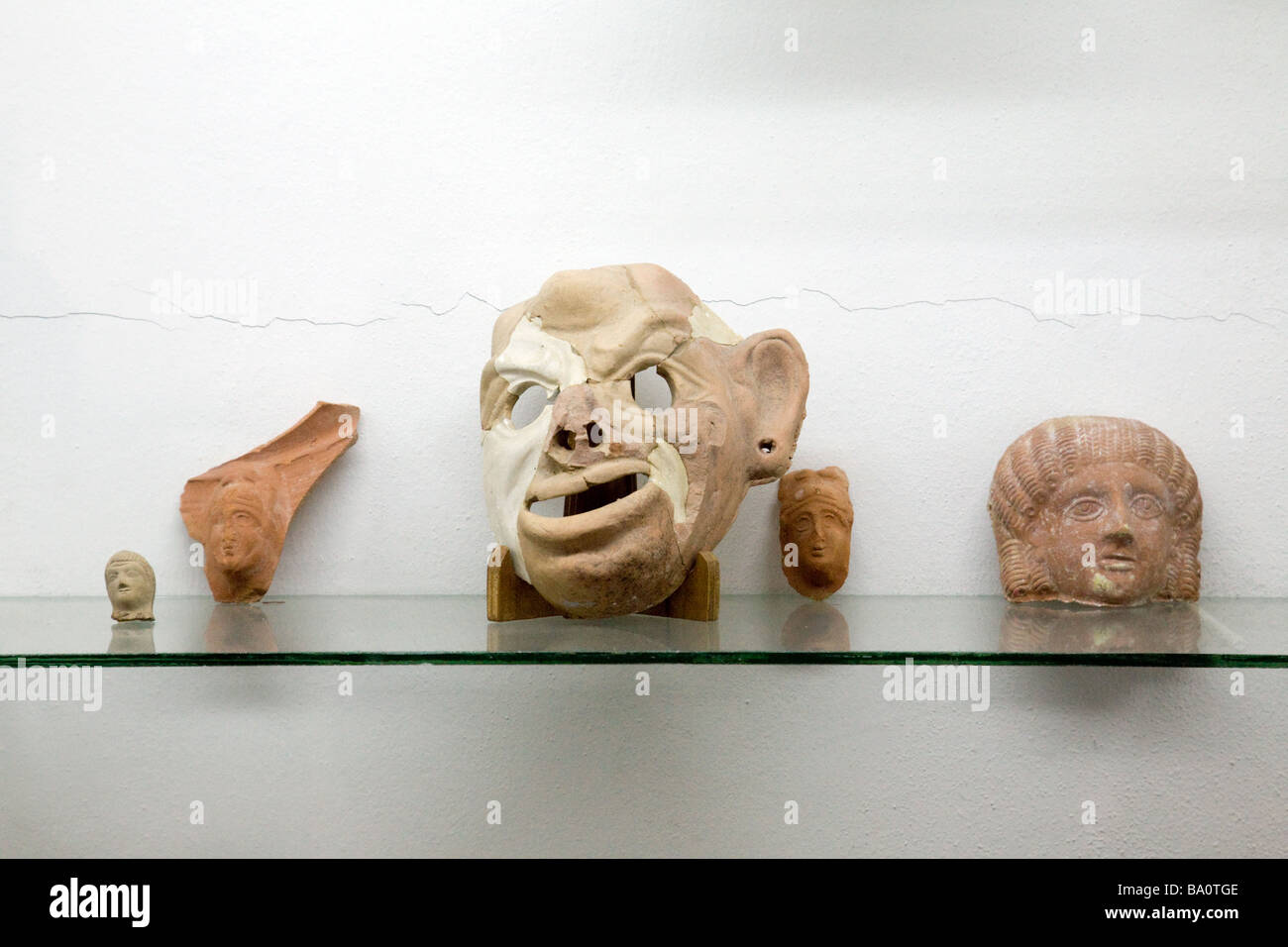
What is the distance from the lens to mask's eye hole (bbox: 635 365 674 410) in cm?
184

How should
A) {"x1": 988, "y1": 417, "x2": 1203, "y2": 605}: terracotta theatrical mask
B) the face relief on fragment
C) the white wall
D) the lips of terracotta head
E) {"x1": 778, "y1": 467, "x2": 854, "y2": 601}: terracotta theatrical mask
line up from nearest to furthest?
1. the lips of terracotta head
2. the face relief on fragment
3. {"x1": 988, "y1": 417, "x2": 1203, "y2": 605}: terracotta theatrical mask
4. {"x1": 778, "y1": 467, "x2": 854, "y2": 601}: terracotta theatrical mask
5. the white wall

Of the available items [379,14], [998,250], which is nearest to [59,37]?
[379,14]

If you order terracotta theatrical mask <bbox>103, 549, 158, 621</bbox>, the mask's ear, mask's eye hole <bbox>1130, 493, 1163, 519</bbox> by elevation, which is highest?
the mask's ear

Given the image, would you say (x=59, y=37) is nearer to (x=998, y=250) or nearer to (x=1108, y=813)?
(x=998, y=250)

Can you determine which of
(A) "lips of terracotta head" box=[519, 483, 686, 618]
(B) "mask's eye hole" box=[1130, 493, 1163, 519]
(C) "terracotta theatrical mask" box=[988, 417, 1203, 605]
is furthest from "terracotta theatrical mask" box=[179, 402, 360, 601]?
(B) "mask's eye hole" box=[1130, 493, 1163, 519]

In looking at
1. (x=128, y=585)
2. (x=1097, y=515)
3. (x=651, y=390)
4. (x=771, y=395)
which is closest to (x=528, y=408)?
(x=651, y=390)

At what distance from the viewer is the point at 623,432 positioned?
1.51m

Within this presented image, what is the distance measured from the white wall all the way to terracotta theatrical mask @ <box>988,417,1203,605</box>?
12 centimetres

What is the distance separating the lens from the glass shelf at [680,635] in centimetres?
147

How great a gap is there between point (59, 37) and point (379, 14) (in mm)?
510

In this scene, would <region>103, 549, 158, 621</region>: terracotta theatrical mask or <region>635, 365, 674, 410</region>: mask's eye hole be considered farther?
<region>635, 365, 674, 410</region>: mask's eye hole

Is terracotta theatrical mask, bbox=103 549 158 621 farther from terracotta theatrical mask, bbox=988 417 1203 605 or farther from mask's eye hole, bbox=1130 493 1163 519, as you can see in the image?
mask's eye hole, bbox=1130 493 1163 519

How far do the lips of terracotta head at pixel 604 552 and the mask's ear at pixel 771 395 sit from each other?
0.21 metres

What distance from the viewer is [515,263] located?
1924mm
